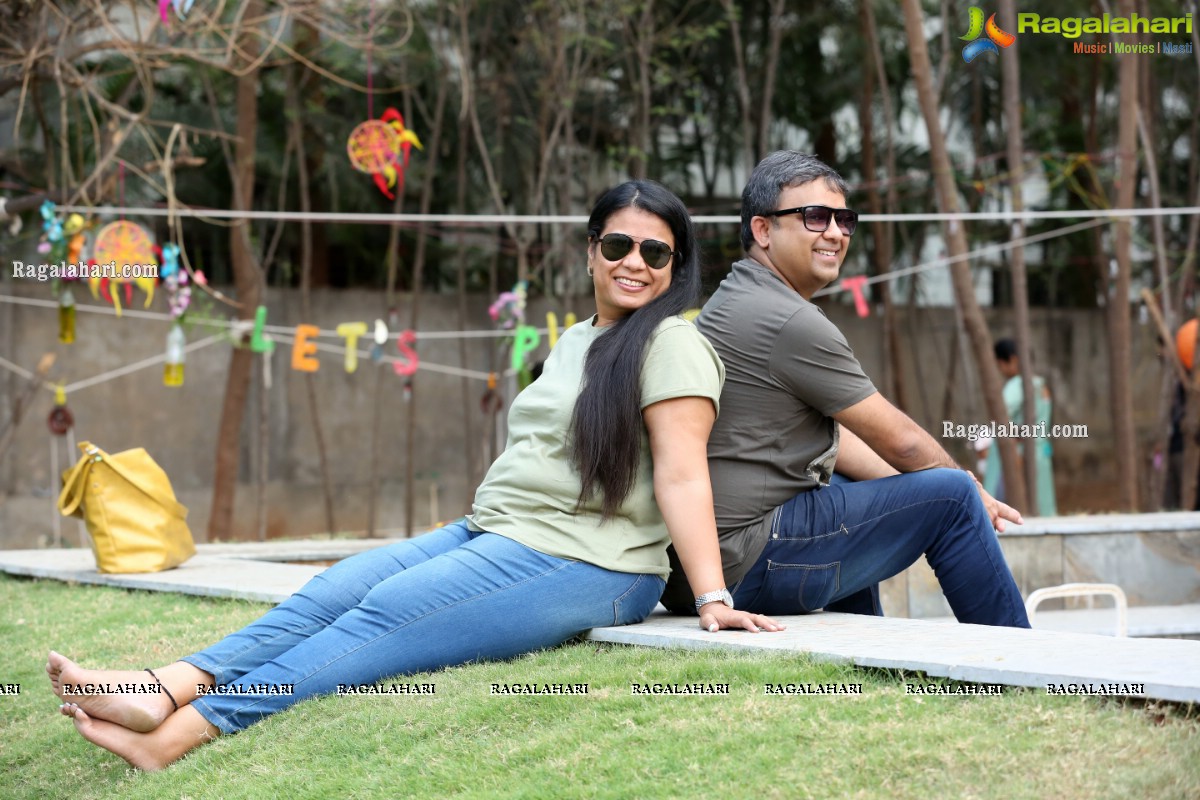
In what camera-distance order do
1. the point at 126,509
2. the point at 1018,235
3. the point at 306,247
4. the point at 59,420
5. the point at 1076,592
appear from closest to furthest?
the point at 1076,592, the point at 126,509, the point at 1018,235, the point at 59,420, the point at 306,247

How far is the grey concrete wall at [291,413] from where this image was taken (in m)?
8.42

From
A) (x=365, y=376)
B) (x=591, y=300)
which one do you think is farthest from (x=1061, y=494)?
(x=365, y=376)

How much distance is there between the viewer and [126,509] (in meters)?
A: 4.61

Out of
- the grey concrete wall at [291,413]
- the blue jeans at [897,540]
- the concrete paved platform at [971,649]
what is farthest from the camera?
the grey concrete wall at [291,413]

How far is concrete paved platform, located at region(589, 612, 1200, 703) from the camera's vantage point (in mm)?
2139

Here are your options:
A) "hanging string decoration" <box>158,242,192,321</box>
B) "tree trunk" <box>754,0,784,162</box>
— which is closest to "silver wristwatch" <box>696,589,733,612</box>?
"hanging string decoration" <box>158,242,192,321</box>

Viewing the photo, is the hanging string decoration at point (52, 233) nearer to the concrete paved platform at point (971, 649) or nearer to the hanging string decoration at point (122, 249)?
the hanging string decoration at point (122, 249)

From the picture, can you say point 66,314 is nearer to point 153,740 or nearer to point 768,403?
point 153,740

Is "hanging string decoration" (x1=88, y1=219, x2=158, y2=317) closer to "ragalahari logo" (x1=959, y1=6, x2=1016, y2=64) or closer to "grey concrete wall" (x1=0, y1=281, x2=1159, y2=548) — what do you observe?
"grey concrete wall" (x1=0, y1=281, x2=1159, y2=548)

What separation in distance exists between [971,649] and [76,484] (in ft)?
10.8

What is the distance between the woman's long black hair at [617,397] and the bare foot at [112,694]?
950 millimetres

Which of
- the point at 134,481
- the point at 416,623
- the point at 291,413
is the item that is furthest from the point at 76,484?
the point at 291,413

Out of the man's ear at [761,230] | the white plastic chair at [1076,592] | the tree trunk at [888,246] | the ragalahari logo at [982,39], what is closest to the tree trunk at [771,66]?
the tree trunk at [888,246]

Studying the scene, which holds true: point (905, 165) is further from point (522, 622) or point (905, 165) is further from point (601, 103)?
point (522, 622)
